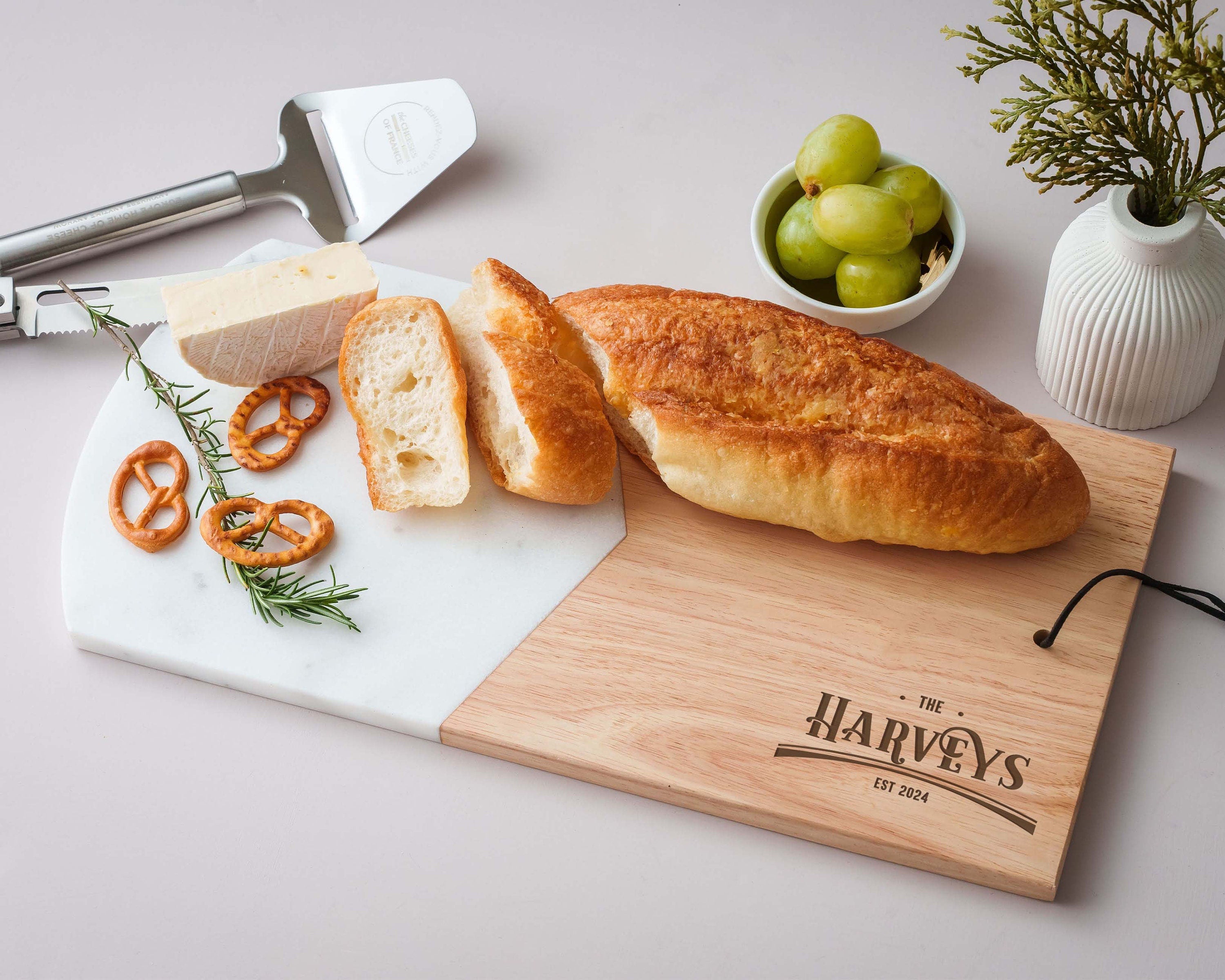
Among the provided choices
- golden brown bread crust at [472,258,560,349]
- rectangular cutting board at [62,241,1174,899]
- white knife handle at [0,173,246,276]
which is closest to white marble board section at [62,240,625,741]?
rectangular cutting board at [62,241,1174,899]

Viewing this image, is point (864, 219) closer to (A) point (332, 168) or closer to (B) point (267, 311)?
(B) point (267, 311)

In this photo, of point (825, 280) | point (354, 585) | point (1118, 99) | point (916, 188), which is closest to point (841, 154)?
point (916, 188)

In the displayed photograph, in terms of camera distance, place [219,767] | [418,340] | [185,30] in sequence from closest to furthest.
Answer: [219,767] → [418,340] → [185,30]

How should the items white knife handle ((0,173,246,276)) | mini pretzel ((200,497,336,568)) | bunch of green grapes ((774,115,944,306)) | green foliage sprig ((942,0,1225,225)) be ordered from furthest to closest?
white knife handle ((0,173,246,276)) → bunch of green grapes ((774,115,944,306)) → mini pretzel ((200,497,336,568)) → green foliage sprig ((942,0,1225,225))

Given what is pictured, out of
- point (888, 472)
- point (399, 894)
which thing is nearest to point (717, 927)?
point (399, 894)

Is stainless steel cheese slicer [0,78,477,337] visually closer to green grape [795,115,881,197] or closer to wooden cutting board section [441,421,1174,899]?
green grape [795,115,881,197]

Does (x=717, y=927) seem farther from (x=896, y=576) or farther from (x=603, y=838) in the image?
(x=896, y=576)

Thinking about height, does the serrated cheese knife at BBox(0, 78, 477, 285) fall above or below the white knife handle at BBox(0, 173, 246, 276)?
above
